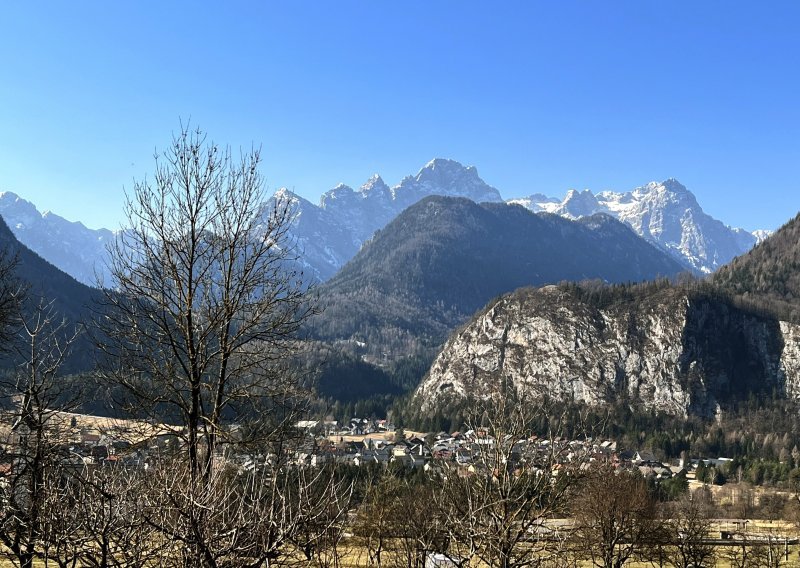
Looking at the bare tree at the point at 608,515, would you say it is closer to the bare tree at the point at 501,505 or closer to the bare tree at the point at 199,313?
the bare tree at the point at 501,505

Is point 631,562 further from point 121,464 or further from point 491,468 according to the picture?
point 121,464

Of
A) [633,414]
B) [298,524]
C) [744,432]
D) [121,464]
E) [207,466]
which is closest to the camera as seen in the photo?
[298,524]

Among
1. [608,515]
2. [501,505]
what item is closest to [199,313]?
[501,505]

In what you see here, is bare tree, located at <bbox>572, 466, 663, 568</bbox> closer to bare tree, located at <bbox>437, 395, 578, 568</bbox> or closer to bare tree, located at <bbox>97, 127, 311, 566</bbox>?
bare tree, located at <bbox>437, 395, 578, 568</bbox>

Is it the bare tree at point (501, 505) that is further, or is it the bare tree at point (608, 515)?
the bare tree at point (608, 515)

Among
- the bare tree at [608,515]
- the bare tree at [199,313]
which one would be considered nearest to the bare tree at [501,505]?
the bare tree at [199,313]

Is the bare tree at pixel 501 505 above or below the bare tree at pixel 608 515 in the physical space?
above

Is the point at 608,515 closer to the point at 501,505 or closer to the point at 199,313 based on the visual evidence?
the point at 501,505

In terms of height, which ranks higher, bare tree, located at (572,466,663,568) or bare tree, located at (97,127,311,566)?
bare tree, located at (97,127,311,566)

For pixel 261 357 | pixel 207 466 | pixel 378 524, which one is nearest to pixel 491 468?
pixel 261 357

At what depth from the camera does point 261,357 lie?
13.6 meters

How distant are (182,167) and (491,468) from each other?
966 cm

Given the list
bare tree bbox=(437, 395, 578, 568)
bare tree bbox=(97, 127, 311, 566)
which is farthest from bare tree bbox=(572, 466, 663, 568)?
bare tree bbox=(97, 127, 311, 566)

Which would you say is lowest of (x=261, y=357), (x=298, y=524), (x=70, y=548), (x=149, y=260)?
(x=70, y=548)
